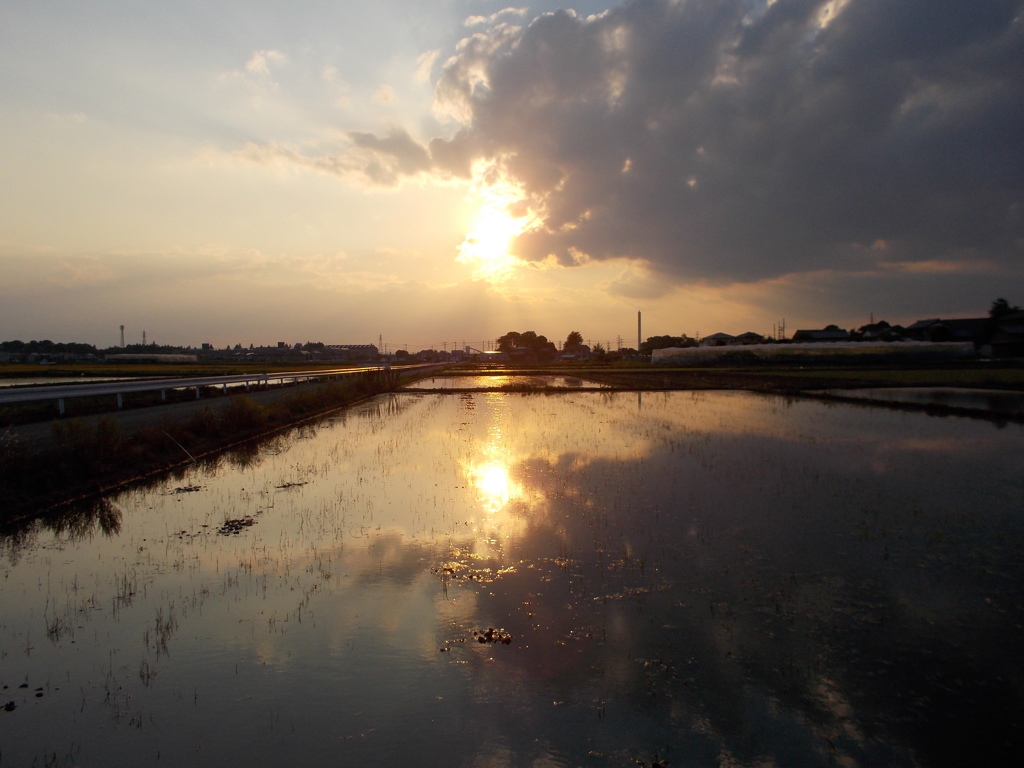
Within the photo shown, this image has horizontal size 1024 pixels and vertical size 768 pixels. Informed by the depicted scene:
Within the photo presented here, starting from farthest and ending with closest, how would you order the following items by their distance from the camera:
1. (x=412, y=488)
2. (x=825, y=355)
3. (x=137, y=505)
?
(x=825, y=355), (x=412, y=488), (x=137, y=505)

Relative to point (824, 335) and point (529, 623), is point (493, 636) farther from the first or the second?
point (824, 335)

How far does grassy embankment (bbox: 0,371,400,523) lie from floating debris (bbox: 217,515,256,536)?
322cm

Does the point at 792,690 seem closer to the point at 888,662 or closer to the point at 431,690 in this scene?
the point at 888,662

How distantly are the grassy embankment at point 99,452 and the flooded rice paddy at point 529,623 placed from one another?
0.88 m

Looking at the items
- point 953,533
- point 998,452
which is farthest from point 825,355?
point 953,533

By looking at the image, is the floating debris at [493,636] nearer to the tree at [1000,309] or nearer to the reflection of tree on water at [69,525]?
the reflection of tree on water at [69,525]

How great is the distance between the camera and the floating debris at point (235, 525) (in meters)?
7.58

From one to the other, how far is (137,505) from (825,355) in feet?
201

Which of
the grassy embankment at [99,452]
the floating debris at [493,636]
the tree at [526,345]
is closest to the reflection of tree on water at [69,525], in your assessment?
the grassy embankment at [99,452]

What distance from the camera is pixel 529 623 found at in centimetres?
480

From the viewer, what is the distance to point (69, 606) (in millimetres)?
5410

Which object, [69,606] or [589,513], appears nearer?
[69,606]

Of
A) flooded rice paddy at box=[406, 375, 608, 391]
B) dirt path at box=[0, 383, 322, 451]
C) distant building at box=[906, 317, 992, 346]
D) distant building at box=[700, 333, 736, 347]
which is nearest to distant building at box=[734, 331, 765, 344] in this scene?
distant building at box=[700, 333, 736, 347]

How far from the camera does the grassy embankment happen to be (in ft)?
30.1
